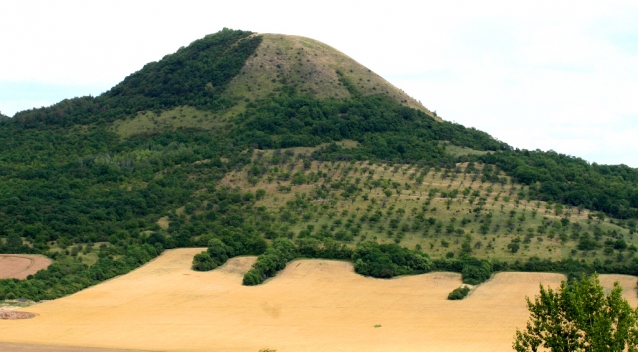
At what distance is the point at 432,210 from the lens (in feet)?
395

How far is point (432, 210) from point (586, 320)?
76769 mm

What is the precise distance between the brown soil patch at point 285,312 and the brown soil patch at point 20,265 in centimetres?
880

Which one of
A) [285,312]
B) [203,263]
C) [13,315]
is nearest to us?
[13,315]

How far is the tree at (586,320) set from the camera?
43.0 meters

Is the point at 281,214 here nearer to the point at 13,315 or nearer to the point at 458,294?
the point at 458,294

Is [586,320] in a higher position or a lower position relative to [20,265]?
higher

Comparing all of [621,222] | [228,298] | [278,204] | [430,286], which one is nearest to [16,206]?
[278,204]

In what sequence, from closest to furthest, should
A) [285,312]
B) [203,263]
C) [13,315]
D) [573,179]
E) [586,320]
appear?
[586,320] < [13,315] < [285,312] < [203,263] < [573,179]

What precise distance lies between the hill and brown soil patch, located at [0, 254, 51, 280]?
243cm

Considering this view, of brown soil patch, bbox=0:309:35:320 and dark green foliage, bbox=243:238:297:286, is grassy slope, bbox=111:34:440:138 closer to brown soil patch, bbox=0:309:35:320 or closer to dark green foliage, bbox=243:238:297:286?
dark green foliage, bbox=243:238:297:286

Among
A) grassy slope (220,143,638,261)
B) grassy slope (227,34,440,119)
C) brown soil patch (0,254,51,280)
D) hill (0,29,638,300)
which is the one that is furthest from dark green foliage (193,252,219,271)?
grassy slope (227,34,440,119)

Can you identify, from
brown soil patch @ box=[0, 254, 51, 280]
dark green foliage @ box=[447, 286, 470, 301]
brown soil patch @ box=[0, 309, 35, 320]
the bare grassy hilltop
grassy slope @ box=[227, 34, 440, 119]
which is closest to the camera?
brown soil patch @ box=[0, 309, 35, 320]

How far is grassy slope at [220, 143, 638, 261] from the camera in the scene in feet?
359

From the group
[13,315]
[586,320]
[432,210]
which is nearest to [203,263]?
[13,315]
